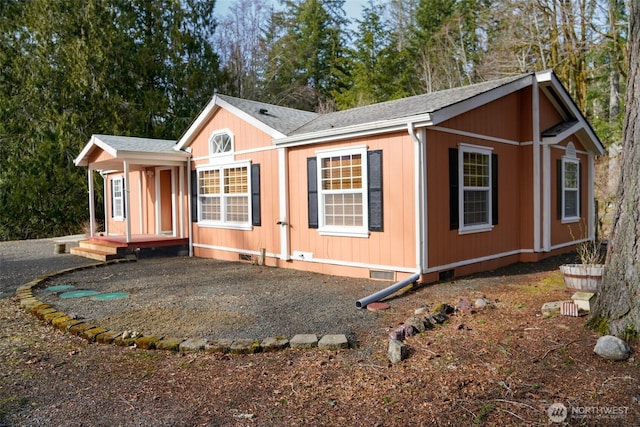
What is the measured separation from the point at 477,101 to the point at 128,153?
325 inches

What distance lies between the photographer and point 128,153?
11156 millimetres

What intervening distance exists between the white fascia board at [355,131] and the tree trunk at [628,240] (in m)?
2.94

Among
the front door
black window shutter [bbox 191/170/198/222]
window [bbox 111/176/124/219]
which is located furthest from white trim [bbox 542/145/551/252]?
window [bbox 111/176/124/219]

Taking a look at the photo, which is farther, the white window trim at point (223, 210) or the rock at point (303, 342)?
the white window trim at point (223, 210)

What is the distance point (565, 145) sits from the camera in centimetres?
1030

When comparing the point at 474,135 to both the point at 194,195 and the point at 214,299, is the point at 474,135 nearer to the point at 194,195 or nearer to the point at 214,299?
the point at 214,299

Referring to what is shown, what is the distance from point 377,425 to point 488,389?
3.06ft

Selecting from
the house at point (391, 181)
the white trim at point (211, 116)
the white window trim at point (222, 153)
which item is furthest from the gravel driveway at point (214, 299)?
the white trim at point (211, 116)

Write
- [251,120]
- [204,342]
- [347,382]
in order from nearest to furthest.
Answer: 1. [347,382]
2. [204,342]
3. [251,120]

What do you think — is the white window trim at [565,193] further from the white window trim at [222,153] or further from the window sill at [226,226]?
the white window trim at [222,153]

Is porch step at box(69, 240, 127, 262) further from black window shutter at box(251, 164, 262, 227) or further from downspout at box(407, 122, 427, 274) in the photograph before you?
downspout at box(407, 122, 427, 274)

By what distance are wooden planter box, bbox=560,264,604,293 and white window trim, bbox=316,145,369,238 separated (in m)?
3.11

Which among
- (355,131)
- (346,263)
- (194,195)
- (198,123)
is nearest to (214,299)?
(346,263)

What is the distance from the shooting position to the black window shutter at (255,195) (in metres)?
9.88
